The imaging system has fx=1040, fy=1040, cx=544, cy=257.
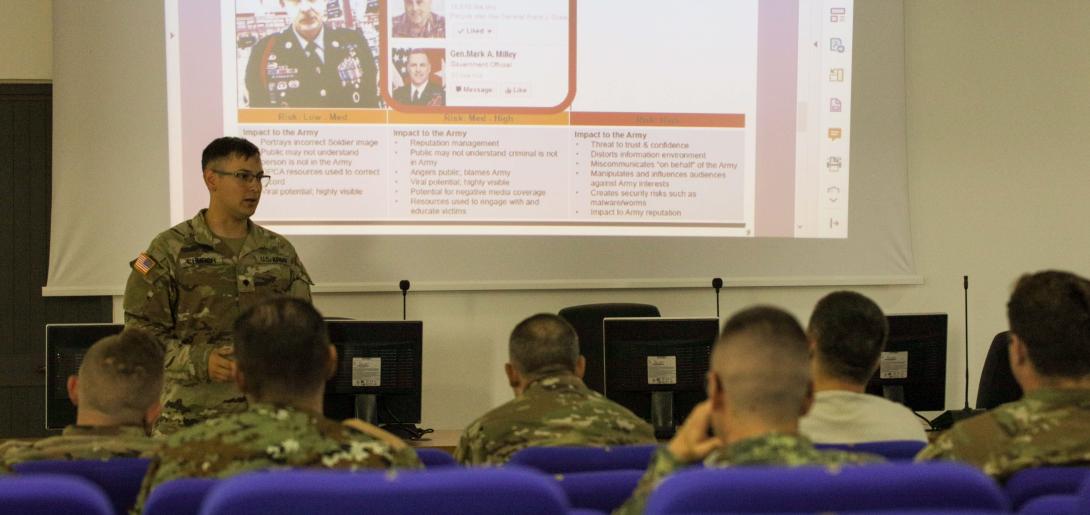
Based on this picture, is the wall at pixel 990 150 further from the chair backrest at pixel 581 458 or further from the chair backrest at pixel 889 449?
the chair backrest at pixel 581 458

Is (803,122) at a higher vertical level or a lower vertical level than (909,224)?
higher

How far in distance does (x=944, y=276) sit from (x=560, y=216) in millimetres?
2142

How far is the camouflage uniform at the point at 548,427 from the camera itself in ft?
7.52

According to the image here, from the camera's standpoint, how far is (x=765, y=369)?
162cm

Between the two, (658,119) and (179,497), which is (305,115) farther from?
(179,497)

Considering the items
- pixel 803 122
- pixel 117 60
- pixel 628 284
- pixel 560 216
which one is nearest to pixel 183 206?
pixel 117 60

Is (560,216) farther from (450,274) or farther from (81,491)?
(81,491)

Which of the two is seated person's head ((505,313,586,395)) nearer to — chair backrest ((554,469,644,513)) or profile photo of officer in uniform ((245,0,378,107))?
chair backrest ((554,469,644,513))

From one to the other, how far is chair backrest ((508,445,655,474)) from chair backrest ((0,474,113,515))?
82cm

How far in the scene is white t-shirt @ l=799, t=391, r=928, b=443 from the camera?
7.97 ft

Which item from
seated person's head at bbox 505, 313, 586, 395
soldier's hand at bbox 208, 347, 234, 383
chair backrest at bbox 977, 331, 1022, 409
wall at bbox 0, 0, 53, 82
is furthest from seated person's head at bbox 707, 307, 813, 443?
wall at bbox 0, 0, 53, 82

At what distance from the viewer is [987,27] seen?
5570 mm

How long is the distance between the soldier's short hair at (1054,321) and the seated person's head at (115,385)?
1861mm

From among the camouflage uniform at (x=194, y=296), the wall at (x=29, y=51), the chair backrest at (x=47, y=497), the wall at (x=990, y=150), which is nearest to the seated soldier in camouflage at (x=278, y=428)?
the chair backrest at (x=47, y=497)
